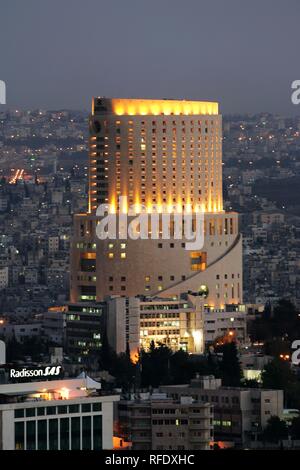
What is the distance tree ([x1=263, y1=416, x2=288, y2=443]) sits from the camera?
191ft

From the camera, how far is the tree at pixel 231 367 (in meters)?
66.5

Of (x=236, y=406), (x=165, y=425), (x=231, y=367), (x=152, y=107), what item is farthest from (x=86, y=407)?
(x=152, y=107)

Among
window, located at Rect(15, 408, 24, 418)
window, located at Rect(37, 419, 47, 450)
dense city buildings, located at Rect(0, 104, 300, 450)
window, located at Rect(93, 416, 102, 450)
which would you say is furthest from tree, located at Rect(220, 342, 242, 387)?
window, located at Rect(15, 408, 24, 418)

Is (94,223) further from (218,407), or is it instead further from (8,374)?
(8,374)

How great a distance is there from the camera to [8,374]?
4247 centimetres

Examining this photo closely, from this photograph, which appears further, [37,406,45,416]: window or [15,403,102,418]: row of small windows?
[37,406,45,416]: window

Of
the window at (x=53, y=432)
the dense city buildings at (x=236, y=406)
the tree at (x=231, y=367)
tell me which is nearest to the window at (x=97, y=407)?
the window at (x=53, y=432)

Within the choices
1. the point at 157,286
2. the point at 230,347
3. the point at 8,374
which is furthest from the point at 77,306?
the point at 8,374

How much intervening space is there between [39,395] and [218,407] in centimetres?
1868

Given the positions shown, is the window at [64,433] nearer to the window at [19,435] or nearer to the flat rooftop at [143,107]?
the window at [19,435]

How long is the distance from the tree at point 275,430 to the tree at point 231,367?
5936 millimetres

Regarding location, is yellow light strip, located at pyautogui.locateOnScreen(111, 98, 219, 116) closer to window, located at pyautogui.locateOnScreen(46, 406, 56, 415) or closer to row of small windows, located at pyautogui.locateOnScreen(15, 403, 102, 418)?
row of small windows, located at pyautogui.locateOnScreen(15, 403, 102, 418)


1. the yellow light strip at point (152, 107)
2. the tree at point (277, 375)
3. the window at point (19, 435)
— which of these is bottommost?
the window at point (19, 435)

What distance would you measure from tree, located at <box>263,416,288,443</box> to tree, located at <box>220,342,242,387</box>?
5.94 m
